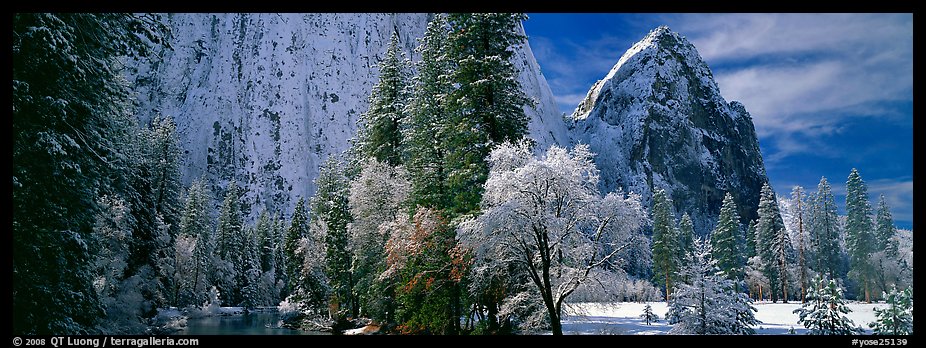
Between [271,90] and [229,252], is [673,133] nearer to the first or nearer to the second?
[271,90]

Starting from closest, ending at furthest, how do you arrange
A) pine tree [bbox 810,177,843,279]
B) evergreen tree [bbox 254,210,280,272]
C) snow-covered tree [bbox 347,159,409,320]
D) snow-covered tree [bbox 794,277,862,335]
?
snow-covered tree [bbox 794,277,862,335] → snow-covered tree [bbox 347,159,409,320] → pine tree [bbox 810,177,843,279] → evergreen tree [bbox 254,210,280,272]

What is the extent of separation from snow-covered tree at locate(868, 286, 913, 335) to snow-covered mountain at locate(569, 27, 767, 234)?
147 m

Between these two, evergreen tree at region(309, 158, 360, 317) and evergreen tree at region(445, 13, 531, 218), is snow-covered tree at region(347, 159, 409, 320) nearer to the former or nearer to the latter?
evergreen tree at region(309, 158, 360, 317)

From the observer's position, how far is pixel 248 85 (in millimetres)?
152750

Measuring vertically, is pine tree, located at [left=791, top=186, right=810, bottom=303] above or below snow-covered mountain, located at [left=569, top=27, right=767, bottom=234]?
below

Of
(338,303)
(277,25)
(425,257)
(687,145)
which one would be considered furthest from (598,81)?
(425,257)

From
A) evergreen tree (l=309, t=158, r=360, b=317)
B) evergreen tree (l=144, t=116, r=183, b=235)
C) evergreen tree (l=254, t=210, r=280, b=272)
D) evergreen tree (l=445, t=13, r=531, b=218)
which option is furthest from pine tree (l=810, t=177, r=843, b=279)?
evergreen tree (l=254, t=210, r=280, b=272)

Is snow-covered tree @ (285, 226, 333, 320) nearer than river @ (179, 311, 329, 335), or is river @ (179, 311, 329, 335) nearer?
river @ (179, 311, 329, 335)

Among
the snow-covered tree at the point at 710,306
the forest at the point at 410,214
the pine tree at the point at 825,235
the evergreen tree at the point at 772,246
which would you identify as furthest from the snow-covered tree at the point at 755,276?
the snow-covered tree at the point at 710,306

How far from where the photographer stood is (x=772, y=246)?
52.7 metres

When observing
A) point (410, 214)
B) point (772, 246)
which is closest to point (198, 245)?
point (410, 214)

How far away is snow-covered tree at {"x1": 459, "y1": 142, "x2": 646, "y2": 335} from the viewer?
14.5 m

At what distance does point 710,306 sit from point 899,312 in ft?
17.3

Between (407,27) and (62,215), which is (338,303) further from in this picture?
(407,27)
